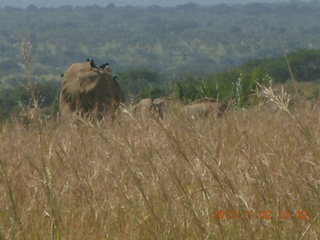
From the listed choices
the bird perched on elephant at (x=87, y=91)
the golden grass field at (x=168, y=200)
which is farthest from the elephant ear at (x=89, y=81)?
the golden grass field at (x=168, y=200)

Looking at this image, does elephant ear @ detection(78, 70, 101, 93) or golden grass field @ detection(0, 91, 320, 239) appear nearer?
golden grass field @ detection(0, 91, 320, 239)

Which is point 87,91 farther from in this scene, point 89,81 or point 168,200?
point 168,200

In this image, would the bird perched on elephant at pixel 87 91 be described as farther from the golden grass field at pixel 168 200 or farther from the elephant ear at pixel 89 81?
the golden grass field at pixel 168 200

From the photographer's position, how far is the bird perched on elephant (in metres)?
7.72

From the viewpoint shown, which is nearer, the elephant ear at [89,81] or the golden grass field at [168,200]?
the golden grass field at [168,200]

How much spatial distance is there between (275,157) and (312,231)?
1.24m

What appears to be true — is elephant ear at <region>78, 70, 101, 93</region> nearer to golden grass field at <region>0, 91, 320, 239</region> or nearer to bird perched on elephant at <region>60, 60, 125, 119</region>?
bird perched on elephant at <region>60, 60, 125, 119</region>

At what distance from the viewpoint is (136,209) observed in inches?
114

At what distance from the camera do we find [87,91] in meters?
7.73

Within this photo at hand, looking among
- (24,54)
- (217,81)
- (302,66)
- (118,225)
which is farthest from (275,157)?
(302,66)

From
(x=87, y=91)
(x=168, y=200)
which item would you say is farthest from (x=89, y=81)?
(x=168, y=200)

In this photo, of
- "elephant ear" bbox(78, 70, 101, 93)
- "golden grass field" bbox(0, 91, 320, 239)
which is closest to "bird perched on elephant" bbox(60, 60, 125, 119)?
"elephant ear" bbox(78, 70, 101, 93)

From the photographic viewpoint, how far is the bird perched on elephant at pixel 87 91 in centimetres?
772

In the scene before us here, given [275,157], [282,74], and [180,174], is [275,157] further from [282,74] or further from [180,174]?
[282,74]
